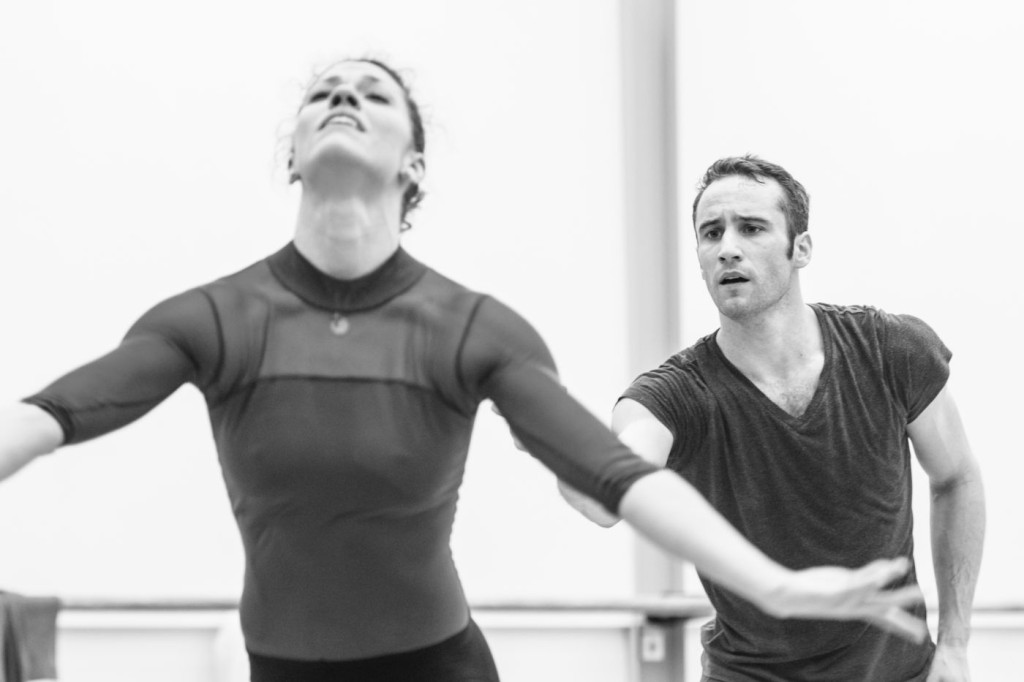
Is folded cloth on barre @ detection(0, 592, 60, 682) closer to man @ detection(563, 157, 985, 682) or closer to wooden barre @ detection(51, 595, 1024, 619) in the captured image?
man @ detection(563, 157, 985, 682)

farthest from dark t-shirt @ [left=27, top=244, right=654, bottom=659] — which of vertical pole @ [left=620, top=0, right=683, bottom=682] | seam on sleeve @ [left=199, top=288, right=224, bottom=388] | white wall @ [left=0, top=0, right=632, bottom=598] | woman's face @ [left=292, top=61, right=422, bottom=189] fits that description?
vertical pole @ [left=620, top=0, right=683, bottom=682]

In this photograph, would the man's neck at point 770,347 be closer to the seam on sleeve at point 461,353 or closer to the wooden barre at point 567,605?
the seam on sleeve at point 461,353

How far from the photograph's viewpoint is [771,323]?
2.47 m

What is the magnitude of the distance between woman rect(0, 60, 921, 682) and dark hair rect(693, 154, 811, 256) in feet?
3.11

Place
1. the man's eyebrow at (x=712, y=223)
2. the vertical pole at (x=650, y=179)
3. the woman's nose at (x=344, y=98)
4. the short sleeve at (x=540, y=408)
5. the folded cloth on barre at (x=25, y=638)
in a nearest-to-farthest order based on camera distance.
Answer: the short sleeve at (x=540, y=408)
the woman's nose at (x=344, y=98)
the folded cloth on barre at (x=25, y=638)
the man's eyebrow at (x=712, y=223)
the vertical pole at (x=650, y=179)

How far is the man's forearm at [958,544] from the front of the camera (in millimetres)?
2439

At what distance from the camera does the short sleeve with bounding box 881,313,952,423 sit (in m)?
2.43

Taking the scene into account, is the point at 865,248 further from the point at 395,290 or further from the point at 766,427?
the point at 395,290

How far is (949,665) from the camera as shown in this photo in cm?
236

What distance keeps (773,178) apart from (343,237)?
3.70ft

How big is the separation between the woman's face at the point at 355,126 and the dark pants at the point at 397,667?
63 cm

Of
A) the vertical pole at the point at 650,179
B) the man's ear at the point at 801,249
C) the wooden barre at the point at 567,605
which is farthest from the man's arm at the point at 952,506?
the vertical pole at the point at 650,179

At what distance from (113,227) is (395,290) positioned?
223 centimetres

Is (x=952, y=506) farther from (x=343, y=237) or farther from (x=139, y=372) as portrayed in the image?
(x=139, y=372)
